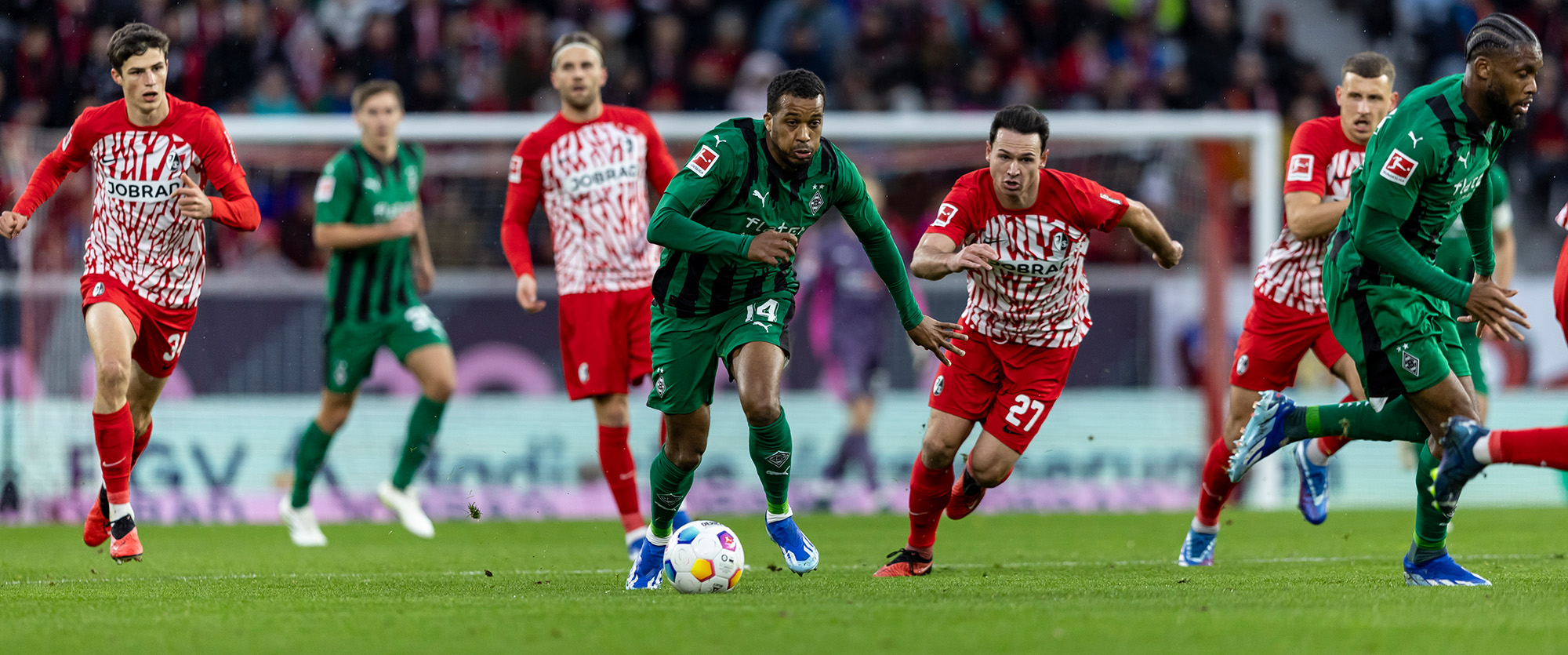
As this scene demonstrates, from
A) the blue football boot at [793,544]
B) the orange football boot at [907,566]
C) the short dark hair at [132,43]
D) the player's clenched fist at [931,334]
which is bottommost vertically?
the orange football boot at [907,566]

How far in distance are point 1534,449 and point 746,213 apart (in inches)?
114

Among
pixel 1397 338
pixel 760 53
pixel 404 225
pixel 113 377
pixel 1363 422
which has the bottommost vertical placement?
pixel 113 377

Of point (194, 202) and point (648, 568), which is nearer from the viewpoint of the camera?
point (648, 568)

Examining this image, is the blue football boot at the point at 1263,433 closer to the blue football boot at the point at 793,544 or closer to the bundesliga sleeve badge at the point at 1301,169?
the bundesliga sleeve badge at the point at 1301,169

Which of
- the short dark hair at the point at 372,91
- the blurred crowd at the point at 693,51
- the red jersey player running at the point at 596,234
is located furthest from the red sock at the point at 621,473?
the blurred crowd at the point at 693,51

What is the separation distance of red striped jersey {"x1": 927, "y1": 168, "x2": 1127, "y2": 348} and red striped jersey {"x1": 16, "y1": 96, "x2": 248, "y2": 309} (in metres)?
3.29

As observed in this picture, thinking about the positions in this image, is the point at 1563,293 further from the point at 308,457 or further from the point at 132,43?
the point at 308,457

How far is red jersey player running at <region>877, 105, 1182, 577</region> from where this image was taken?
6430mm

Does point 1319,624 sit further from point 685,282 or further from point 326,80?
point 326,80

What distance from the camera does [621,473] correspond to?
782 centimetres

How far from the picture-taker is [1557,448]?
5125 mm

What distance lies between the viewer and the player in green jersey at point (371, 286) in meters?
9.30

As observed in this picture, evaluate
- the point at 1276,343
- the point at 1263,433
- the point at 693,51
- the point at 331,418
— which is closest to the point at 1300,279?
the point at 1276,343

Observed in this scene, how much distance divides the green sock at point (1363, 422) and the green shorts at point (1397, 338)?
7cm
